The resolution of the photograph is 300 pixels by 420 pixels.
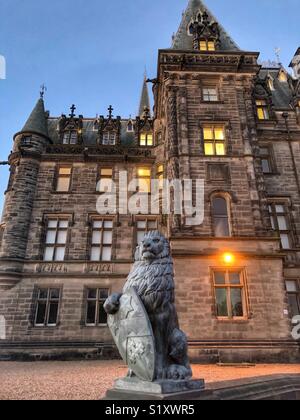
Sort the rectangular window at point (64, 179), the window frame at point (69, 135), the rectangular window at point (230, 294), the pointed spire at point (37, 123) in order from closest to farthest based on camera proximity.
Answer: the rectangular window at point (230, 294), the rectangular window at point (64, 179), the pointed spire at point (37, 123), the window frame at point (69, 135)

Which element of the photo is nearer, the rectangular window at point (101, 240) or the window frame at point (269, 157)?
the rectangular window at point (101, 240)

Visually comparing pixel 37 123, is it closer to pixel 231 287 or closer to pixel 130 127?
pixel 130 127

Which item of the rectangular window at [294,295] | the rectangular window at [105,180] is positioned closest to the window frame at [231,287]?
the rectangular window at [294,295]

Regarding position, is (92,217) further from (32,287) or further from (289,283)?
(289,283)

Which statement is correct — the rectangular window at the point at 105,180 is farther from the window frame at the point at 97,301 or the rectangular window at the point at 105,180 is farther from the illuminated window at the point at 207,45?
the illuminated window at the point at 207,45

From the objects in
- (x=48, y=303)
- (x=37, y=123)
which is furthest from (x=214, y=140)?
(x=48, y=303)

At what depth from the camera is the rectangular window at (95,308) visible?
14.1 metres

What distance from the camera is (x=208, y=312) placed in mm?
11180

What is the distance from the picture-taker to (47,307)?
14.1 metres

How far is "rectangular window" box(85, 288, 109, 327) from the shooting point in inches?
554

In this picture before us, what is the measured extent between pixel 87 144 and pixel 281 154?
11625 millimetres

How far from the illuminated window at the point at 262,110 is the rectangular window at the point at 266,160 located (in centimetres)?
223

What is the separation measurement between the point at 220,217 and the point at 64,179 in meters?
9.38
